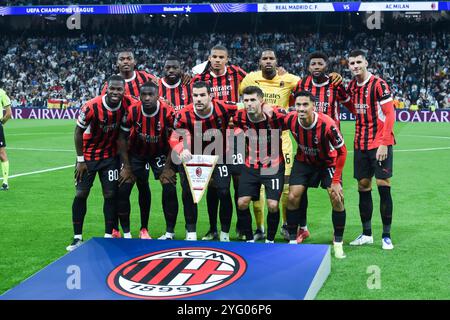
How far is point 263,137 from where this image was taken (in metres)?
6.94

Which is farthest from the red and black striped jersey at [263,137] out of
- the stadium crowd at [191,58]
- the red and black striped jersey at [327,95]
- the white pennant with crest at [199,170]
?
the stadium crowd at [191,58]

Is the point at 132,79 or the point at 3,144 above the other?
the point at 132,79

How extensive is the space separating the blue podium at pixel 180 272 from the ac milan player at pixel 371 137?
59.0 inches

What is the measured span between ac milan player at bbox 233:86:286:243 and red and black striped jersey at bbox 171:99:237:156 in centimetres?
15

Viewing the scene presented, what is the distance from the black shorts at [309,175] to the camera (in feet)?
22.4

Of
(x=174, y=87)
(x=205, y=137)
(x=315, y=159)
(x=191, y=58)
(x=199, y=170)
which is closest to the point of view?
(x=315, y=159)

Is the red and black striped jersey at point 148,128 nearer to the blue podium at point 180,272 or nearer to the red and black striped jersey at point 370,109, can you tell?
the blue podium at point 180,272

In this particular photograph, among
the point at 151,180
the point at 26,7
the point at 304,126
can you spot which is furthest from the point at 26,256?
the point at 26,7

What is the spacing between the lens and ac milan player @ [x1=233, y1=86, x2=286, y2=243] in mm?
6840

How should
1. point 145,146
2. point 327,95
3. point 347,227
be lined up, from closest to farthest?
point 145,146 → point 327,95 → point 347,227

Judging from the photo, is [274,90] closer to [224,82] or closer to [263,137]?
[224,82]

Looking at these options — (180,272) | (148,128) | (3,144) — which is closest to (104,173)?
(148,128)

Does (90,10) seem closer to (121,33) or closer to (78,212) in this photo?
(121,33)

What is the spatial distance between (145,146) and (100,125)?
0.56 metres
